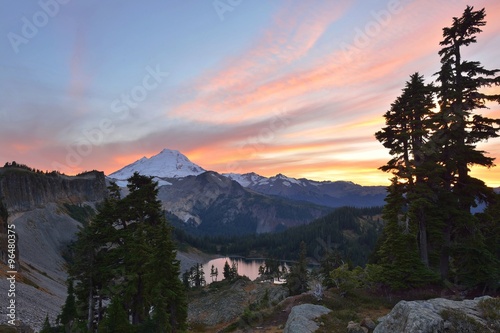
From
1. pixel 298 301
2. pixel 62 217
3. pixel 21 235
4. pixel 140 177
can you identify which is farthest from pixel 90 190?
pixel 298 301

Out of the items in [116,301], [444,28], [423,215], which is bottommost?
[116,301]

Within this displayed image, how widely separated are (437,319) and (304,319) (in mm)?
9617

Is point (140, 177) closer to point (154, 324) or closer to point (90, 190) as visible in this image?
point (154, 324)

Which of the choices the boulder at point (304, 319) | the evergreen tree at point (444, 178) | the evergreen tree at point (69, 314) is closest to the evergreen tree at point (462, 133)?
the evergreen tree at point (444, 178)

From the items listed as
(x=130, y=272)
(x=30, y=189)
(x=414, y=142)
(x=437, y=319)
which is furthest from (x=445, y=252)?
(x=30, y=189)

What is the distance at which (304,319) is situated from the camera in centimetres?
1822

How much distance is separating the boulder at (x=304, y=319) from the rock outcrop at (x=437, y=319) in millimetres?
6589

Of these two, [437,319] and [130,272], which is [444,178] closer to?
[437,319]

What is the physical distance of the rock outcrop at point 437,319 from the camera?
9906mm

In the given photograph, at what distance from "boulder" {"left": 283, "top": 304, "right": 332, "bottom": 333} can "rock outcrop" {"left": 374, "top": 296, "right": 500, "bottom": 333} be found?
6.59 m

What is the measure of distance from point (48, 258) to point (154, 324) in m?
99.7

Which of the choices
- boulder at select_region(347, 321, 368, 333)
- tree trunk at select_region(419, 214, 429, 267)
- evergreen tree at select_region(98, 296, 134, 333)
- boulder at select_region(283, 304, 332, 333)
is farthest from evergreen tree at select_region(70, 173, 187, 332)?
tree trunk at select_region(419, 214, 429, 267)

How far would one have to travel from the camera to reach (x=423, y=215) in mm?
27547

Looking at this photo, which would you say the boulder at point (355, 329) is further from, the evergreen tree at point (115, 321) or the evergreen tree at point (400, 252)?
the evergreen tree at point (115, 321)
